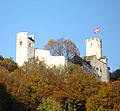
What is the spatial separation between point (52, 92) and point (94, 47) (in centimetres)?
5233

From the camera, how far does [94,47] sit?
386 feet

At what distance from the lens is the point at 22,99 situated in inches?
2378

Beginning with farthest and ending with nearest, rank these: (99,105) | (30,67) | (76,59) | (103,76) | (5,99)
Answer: (103,76) < (76,59) < (30,67) < (99,105) < (5,99)

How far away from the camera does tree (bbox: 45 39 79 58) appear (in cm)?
9312

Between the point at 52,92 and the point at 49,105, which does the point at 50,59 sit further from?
the point at 49,105

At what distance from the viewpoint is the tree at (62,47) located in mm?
93125

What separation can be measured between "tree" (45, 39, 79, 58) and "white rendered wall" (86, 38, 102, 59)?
20527mm

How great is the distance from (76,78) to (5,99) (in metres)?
15.9

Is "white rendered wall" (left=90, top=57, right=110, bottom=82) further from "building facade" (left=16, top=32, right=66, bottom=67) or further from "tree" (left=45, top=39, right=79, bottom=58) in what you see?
"building facade" (left=16, top=32, right=66, bottom=67)

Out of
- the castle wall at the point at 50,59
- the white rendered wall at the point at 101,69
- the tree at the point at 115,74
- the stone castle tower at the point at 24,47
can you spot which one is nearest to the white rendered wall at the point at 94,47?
the tree at the point at 115,74

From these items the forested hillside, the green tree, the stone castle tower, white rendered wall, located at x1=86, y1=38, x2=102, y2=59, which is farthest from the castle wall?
white rendered wall, located at x1=86, y1=38, x2=102, y2=59

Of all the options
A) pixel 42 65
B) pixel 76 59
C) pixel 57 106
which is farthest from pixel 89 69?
pixel 57 106

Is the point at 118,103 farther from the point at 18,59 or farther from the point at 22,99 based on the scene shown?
the point at 18,59

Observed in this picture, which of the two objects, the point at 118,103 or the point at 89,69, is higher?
the point at 89,69
